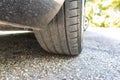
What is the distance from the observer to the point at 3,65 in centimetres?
153

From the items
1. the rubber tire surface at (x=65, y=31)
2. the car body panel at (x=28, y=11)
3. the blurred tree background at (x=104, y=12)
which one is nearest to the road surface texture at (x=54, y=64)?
the rubber tire surface at (x=65, y=31)

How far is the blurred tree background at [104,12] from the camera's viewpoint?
4.76 m

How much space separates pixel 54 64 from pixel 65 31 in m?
0.27

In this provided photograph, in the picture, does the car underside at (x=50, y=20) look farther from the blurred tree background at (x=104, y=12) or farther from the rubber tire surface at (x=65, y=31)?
the blurred tree background at (x=104, y=12)

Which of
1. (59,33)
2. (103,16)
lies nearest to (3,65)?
(59,33)

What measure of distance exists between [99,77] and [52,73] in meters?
0.30

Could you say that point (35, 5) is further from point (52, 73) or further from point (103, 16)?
point (103, 16)

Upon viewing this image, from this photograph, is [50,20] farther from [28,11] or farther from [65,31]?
[65,31]

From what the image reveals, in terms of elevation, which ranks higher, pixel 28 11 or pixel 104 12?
pixel 28 11

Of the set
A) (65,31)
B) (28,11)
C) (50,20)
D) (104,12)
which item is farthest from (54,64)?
(104,12)

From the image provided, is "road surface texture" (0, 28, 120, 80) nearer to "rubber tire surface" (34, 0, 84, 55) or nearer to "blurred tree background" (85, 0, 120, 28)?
"rubber tire surface" (34, 0, 84, 55)

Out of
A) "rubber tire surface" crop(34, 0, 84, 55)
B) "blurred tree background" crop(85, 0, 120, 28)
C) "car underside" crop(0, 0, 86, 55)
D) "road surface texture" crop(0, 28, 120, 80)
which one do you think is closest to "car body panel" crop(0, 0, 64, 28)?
"car underside" crop(0, 0, 86, 55)

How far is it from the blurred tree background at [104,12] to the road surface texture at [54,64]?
9.06ft

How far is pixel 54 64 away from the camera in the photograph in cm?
160
